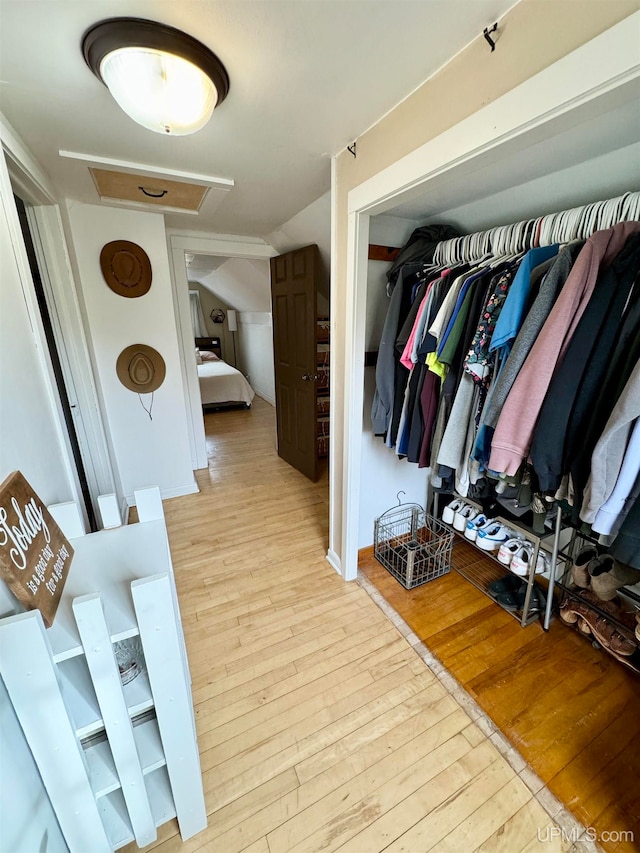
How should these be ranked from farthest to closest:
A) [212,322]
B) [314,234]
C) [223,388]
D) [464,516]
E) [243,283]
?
[212,322]
[223,388]
[243,283]
[314,234]
[464,516]

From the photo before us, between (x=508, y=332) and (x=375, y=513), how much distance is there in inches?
56.7

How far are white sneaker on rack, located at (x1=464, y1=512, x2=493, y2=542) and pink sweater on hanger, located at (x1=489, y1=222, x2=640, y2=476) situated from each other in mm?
860

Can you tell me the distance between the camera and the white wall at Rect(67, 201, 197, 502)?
2.38 m

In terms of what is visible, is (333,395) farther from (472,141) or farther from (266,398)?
(266,398)

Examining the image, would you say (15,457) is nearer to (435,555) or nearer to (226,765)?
(226,765)

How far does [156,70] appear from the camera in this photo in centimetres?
95

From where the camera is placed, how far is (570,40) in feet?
2.52

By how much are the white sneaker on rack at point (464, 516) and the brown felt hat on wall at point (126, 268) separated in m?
2.65

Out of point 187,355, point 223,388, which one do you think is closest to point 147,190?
point 187,355

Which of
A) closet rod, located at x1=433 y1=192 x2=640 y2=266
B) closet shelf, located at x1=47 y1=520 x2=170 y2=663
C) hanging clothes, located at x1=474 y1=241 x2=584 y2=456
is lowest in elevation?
closet shelf, located at x1=47 y1=520 x2=170 y2=663

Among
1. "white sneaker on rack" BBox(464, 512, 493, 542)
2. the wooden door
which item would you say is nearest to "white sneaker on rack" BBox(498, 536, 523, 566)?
"white sneaker on rack" BBox(464, 512, 493, 542)

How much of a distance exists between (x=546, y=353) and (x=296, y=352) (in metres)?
2.37

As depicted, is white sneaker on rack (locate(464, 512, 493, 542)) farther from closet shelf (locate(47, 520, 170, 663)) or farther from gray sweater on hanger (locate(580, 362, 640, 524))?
closet shelf (locate(47, 520, 170, 663))

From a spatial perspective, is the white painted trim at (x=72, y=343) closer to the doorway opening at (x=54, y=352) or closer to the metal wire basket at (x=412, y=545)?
the doorway opening at (x=54, y=352)
